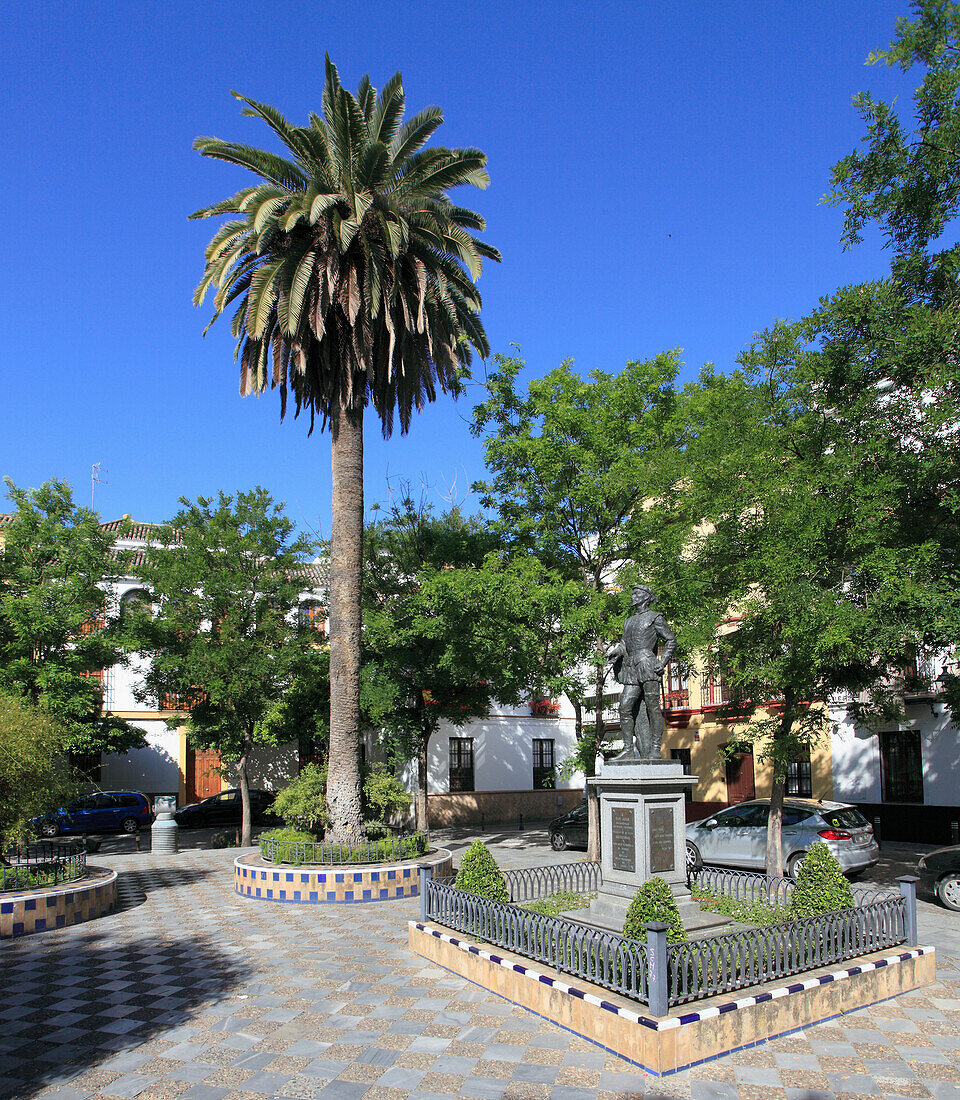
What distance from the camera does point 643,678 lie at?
10211 millimetres

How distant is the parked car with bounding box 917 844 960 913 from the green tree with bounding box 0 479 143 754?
56.8 feet

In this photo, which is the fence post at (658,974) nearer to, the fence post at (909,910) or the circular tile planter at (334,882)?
the fence post at (909,910)

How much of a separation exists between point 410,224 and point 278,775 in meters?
21.5

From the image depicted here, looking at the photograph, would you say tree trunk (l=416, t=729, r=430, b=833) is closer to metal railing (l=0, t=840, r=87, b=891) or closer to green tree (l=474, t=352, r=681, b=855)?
green tree (l=474, t=352, r=681, b=855)

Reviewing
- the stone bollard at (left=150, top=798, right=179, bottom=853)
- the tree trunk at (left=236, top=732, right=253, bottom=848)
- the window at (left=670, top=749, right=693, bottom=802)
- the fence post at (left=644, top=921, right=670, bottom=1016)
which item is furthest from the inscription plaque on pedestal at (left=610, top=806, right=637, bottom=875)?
the window at (left=670, top=749, right=693, bottom=802)

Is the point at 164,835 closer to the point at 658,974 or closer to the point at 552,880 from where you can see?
the point at 552,880

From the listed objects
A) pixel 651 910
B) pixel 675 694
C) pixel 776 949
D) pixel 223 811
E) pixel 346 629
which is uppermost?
pixel 346 629

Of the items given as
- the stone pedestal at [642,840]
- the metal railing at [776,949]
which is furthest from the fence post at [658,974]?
the stone pedestal at [642,840]

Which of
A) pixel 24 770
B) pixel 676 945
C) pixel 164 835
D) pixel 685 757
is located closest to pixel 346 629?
pixel 24 770

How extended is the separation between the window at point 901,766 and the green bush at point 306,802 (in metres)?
14.8

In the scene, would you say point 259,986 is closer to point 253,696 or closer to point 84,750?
point 253,696

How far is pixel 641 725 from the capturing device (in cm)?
1016

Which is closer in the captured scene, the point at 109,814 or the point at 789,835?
the point at 789,835

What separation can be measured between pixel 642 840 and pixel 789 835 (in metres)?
7.73
